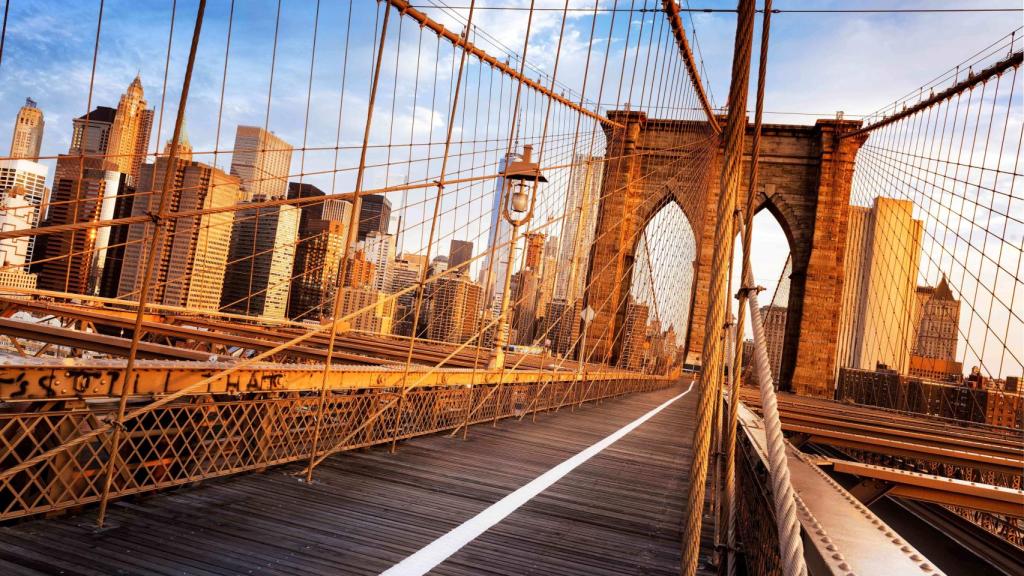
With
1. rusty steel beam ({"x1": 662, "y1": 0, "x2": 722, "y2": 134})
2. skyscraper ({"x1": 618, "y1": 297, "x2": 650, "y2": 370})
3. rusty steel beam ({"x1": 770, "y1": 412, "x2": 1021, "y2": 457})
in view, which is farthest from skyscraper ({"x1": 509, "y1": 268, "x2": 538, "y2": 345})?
rusty steel beam ({"x1": 662, "y1": 0, "x2": 722, "y2": 134})

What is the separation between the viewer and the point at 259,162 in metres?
15.2

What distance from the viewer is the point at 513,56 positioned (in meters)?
15.6

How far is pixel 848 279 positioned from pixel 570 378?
30.4m

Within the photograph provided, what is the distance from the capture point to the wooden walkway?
9.34 feet

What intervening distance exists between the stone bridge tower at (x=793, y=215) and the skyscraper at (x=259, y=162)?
35.7 feet

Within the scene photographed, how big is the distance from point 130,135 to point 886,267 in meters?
25.8

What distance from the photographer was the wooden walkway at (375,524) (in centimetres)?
285

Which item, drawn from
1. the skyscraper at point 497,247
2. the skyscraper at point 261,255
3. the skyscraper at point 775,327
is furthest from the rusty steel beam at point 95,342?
the skyscraper at point 775,327

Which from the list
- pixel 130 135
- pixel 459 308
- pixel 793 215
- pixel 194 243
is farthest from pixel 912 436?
pixel 793 215

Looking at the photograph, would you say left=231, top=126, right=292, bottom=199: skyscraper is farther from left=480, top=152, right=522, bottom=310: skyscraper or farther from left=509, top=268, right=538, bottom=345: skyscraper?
left=509, top=268, right=538, bottom=345: skyscraper

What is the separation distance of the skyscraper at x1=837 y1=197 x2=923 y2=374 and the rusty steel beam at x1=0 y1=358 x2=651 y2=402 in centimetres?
1777

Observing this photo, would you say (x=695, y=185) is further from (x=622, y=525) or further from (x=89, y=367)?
(x=89, y=367)

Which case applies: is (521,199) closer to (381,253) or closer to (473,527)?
(473,527)

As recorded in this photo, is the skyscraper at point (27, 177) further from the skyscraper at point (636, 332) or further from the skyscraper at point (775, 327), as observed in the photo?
the skyscraper at point (775, 327)
